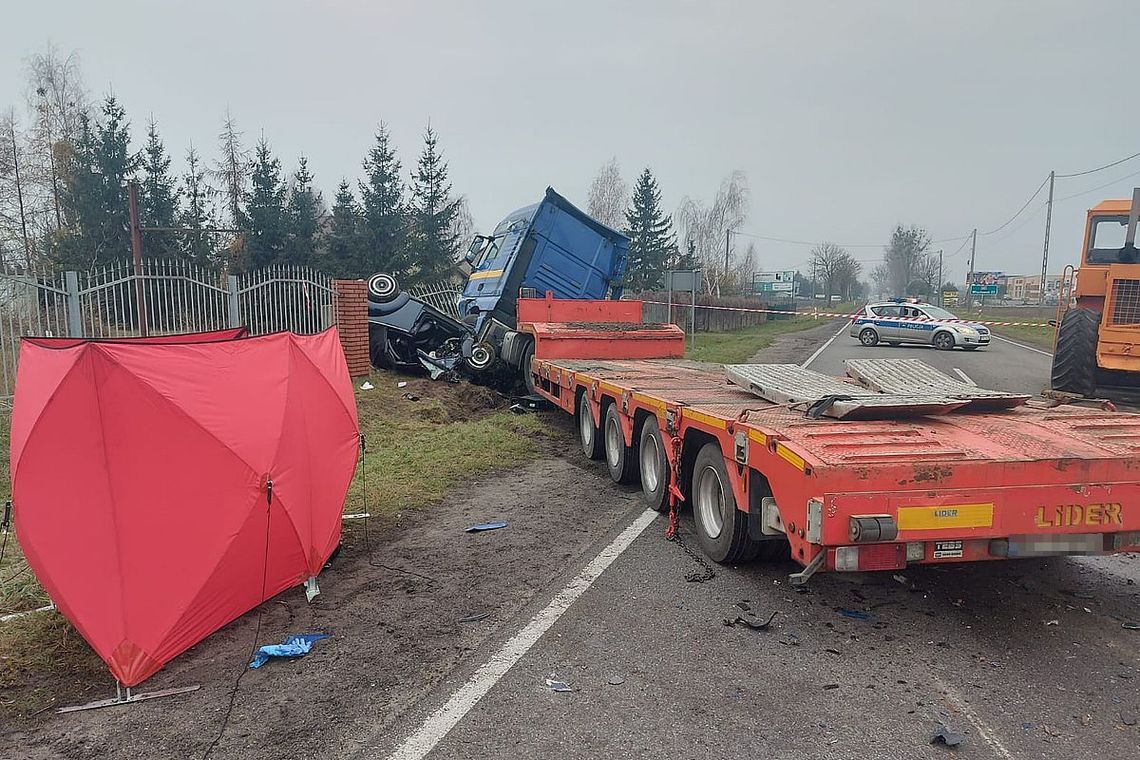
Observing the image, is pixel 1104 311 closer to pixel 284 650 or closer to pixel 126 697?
pixel 284 650

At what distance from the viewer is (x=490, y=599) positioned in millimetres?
4695

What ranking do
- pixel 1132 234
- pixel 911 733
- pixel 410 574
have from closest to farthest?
pixel 911 733, pixel 410 574, pixel 1132 234

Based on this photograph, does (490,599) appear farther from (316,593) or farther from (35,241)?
(35,241)

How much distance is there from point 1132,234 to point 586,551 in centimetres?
1133

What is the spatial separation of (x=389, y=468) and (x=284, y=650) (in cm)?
437

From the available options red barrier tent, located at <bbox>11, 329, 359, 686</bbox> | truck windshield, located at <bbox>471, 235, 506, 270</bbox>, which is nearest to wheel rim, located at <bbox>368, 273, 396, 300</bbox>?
truck windshield, located at <bbox>471, 235, 506, 270</bbox>

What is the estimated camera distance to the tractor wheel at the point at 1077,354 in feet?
39.3

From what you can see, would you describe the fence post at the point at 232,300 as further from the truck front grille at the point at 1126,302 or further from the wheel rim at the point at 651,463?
the truck front grille at the point at 1126,302

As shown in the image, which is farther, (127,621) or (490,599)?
(490,599)

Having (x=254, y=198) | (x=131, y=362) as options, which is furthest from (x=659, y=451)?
(x=254, y=198)

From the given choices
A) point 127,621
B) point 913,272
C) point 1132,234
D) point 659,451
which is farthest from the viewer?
point 913,272

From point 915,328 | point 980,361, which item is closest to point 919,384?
point 980,361

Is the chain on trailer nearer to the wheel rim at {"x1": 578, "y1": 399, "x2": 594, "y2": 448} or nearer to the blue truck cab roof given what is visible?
the wheel rim at {"x1": 578, "y1": 399, "x2": 594, "y2": 448}

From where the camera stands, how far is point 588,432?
8.66 m
